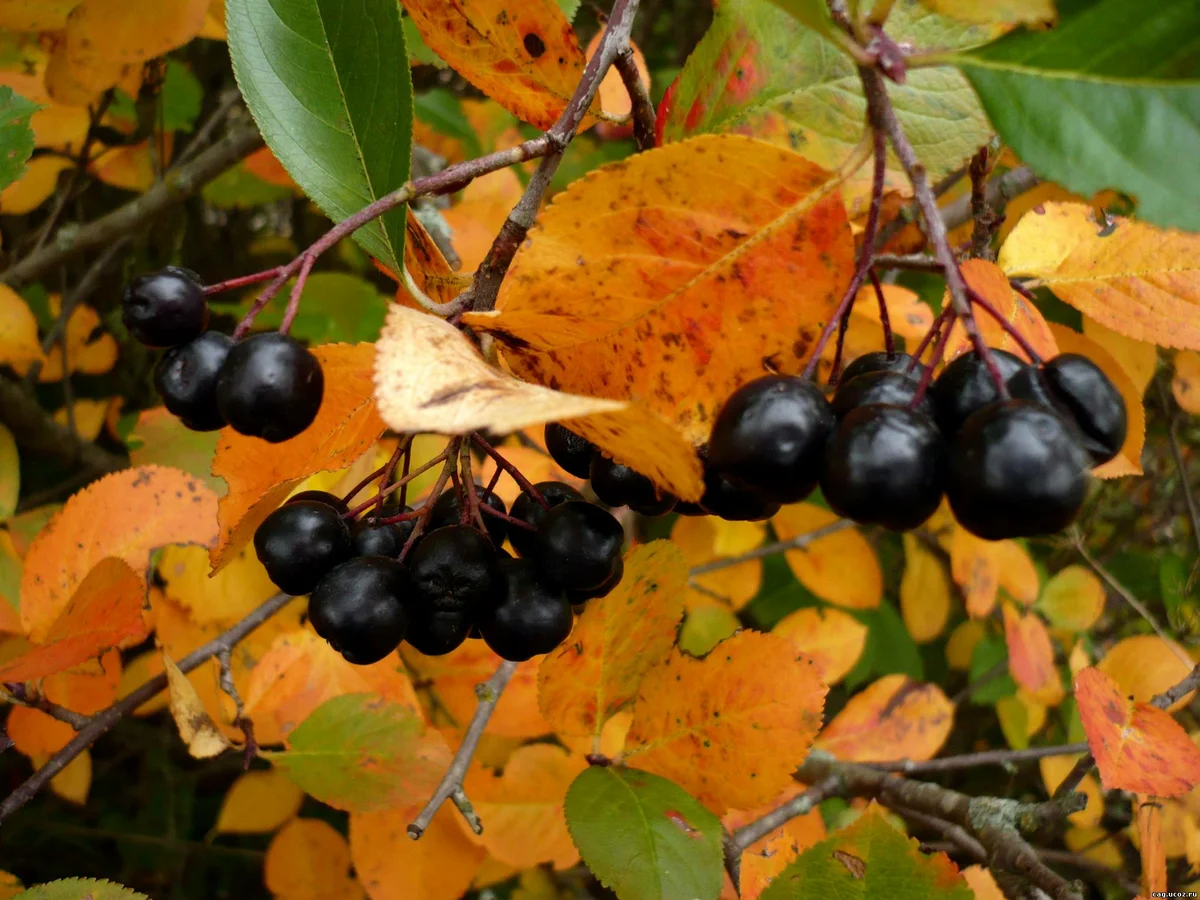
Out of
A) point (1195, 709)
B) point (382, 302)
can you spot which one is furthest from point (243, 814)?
point (1195, 709)

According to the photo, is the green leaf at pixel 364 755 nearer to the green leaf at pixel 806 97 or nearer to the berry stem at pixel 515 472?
the berry stem at pixel 515 472

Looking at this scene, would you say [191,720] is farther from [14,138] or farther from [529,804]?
[14,138]

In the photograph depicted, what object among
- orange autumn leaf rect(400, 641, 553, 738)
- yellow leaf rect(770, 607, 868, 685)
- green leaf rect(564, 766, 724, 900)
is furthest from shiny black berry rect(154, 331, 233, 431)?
yellow leaf rect(770, 607, 868, 685)

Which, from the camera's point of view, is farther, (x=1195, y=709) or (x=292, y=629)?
(x=1195, y=709)

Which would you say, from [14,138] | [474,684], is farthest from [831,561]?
[14,138]

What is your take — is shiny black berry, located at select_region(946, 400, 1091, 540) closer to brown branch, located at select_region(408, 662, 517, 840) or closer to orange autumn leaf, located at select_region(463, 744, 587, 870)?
brown branch, located at select_region(408, 662, 517, 840)

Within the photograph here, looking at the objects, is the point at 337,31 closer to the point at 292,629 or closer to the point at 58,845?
the point at 292,629
